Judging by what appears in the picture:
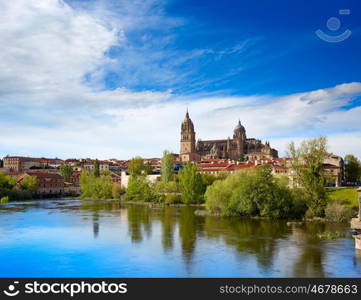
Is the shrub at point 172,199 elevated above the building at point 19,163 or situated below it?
below

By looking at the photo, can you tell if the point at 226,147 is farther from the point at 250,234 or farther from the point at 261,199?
the point at 250,234

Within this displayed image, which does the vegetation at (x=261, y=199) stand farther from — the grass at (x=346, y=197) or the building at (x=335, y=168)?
the building at (x=335, y=168)

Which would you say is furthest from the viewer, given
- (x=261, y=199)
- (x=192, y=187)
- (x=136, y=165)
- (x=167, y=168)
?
(x=136, y=165)

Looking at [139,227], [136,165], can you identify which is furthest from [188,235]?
[136,165]

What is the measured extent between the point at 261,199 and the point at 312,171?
12.7 ft

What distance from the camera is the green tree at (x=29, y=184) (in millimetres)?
57909

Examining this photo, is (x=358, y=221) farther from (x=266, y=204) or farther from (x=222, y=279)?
(x=266, y=204)

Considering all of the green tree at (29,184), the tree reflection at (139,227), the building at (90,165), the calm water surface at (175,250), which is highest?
the building at (90,165)

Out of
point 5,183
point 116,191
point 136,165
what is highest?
point 136,165

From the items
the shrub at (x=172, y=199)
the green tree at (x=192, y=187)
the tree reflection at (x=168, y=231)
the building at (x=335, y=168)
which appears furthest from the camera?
the building at (x=335, y=168)

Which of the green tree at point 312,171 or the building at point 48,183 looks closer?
the green tree at point 312,171

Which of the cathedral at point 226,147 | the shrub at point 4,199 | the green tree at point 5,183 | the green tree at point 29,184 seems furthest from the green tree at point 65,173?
the cathedral at point 226,147

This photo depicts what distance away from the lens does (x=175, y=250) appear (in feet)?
57.0

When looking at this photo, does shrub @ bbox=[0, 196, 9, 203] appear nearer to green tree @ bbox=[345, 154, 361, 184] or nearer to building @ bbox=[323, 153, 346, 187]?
building @ bbox=[323, 153, 346, 187]
